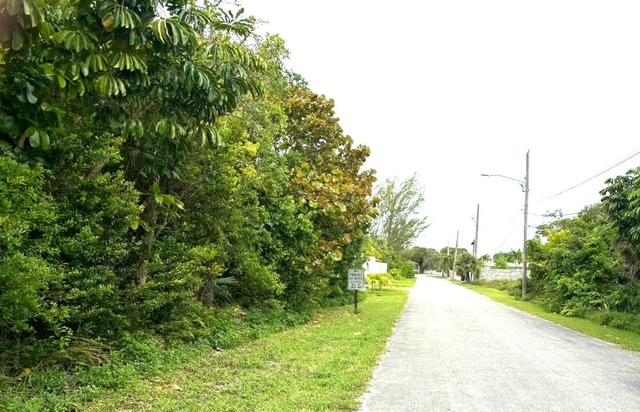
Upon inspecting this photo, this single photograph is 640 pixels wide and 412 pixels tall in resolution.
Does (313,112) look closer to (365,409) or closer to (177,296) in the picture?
(177,296)

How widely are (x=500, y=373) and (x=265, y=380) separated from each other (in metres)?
3.68

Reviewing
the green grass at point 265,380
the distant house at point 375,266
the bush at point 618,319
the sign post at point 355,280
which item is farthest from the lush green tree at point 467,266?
the green grass at point 265,380

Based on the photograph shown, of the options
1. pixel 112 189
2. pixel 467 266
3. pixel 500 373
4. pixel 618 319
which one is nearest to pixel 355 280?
pixel 618 319

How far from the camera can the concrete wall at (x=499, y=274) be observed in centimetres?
4538

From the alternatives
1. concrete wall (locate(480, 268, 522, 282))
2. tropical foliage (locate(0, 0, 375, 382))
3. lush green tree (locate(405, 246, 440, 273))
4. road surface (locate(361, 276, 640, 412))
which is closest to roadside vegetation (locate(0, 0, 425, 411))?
tropical foliage (locate(0, 0, 375, 382))

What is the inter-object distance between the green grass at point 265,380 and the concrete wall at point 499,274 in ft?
130

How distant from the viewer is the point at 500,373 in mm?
7242

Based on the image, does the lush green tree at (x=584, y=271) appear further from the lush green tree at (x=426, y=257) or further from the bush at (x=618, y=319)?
the lush green tree at (x=426, y=257)

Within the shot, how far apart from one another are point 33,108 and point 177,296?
3665 mm

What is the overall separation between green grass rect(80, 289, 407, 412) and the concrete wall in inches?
1558

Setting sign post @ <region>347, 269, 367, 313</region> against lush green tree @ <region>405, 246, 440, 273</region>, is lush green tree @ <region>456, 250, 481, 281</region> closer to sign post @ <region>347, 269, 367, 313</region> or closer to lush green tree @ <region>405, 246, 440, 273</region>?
sign post @ <region>347, 269, 367, 313</region>

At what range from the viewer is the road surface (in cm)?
565

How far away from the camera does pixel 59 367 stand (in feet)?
17.8

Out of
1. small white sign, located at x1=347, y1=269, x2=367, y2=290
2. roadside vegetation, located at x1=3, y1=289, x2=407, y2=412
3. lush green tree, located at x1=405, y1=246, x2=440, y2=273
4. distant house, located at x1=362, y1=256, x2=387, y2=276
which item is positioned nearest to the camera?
roadside vegetation, located at x1=3, y1=289, x2=407, y2=412
